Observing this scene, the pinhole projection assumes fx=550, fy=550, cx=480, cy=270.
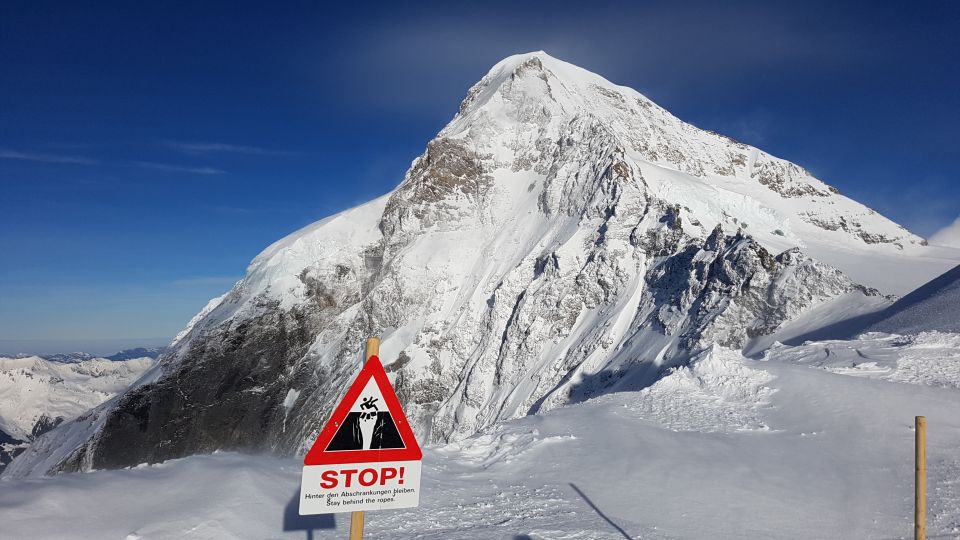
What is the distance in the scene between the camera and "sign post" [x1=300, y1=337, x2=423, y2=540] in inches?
163

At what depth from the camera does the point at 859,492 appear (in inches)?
320

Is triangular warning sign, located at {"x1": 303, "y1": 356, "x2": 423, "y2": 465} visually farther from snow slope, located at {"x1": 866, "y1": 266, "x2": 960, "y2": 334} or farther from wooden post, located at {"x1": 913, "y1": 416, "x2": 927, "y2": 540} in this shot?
snow slope, located at {"x1": 866, "y1": 266, "x2": 960, "y2": 334}

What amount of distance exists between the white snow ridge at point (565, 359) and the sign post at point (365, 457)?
8.68ft

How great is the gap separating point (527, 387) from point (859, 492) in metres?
44.2

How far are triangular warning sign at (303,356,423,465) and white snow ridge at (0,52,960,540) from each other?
282 cm

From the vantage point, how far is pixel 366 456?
4234 millimetres

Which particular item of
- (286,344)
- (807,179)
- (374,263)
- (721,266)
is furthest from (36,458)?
(807,179)

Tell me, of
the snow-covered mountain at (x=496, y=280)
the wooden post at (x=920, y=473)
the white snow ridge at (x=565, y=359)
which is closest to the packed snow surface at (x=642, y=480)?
the white snow ridge at (x=565, y=359)

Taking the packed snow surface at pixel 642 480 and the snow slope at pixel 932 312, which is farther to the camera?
the snow slope at pixel 932 312

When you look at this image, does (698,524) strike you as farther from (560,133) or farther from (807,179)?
(807,179)

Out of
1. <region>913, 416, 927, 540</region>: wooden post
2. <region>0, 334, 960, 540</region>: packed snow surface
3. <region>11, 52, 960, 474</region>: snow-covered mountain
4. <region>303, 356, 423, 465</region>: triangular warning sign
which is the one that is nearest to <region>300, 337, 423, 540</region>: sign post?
<region>303, 356, 423, 465</region>: triangular warning sign

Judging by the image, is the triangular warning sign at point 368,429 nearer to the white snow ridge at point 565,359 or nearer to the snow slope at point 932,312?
the white snow ridge at point 565,359

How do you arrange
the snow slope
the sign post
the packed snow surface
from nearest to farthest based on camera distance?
the sign post
the packed snow surface
the snow slope

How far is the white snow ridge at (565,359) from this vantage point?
7379 millimetres
